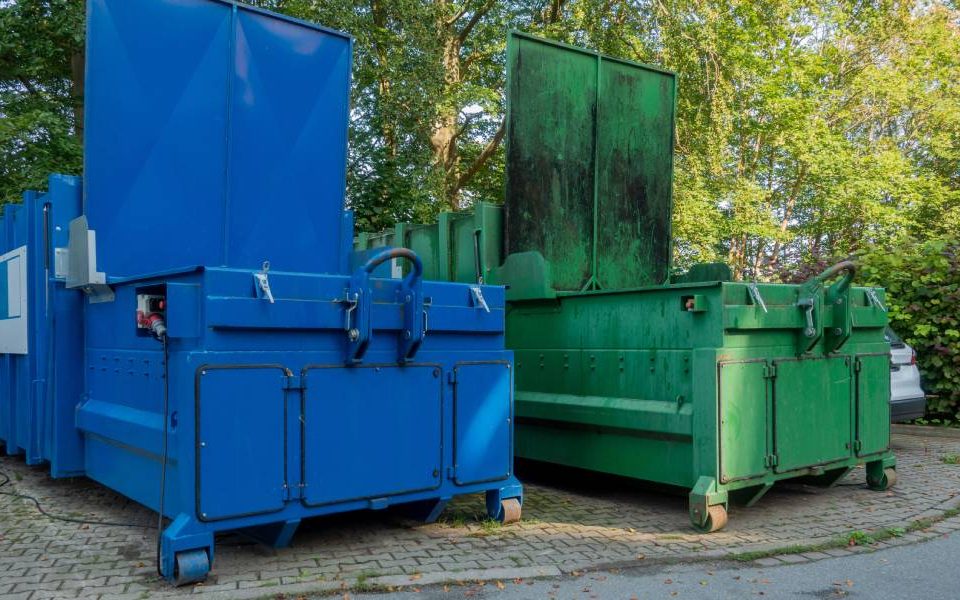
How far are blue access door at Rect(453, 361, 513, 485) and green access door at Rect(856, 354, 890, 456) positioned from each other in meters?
3.06

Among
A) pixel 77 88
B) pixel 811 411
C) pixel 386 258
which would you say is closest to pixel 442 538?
pixel 386 258

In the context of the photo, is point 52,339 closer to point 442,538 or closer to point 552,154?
point 442,538

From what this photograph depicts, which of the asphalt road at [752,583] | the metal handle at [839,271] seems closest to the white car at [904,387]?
the metal handle at [839,271]

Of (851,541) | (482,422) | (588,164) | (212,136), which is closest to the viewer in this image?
(851,541)

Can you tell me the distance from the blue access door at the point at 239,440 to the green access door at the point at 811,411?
3.57m

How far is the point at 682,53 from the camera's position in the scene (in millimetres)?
16703

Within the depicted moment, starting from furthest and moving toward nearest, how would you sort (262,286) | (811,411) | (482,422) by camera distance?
1. (811,411)
2. (482,422)
3. (262,286)

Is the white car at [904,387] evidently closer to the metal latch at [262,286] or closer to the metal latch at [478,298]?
the metal latch at [478,298]

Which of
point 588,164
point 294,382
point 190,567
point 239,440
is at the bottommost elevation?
point 190,567

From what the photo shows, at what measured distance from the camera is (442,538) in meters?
5.31

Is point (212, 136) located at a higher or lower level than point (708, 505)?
higher

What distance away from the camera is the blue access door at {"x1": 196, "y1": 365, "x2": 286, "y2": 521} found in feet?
13.9

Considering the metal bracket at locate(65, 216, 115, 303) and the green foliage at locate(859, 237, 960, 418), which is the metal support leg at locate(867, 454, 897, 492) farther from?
the metal bracket at locate(65, 216, 115, 303)

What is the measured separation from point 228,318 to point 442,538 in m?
2.12
